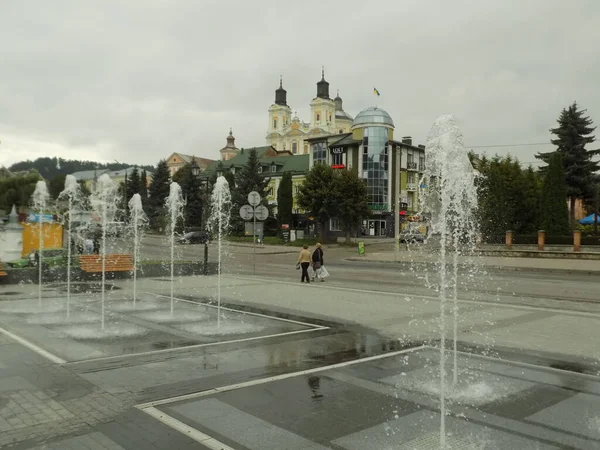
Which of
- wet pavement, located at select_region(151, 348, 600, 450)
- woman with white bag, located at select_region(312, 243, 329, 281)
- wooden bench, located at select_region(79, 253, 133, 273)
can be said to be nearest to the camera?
wet pavement, located at select_region(151, 348, 600, 450)

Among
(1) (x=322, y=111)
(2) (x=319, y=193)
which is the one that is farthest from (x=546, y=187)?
(1) (x=322, y=111)

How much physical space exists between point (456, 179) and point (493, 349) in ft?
11.7

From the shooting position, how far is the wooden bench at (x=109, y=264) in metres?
21.7

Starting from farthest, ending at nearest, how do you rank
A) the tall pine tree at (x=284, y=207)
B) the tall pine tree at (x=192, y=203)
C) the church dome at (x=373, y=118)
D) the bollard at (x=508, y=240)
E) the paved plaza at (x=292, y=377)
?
the tall pine tree at (x=192, y=203) → the church dome at (x=373, y=118) → the tall pine tree at (x=284, y=207) → the bollard at (x=508, y=240) → the paved plaza at (x=292, y=377)

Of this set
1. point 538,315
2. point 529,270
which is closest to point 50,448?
point 538,315

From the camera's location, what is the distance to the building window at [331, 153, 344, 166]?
2722 inches

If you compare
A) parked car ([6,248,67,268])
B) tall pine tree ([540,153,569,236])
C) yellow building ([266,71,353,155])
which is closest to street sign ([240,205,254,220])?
parked car ([6,248,67,268])

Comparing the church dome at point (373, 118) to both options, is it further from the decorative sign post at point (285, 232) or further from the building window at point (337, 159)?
the decorative sign post at point (285, 232)

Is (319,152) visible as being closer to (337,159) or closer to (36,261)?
(337,159)

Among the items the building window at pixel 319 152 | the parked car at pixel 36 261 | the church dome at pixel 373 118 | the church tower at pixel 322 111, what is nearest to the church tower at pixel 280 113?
the church tower at pixel 322 111

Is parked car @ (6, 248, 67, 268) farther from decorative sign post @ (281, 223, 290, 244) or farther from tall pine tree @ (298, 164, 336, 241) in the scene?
decorative sign post @ (281, 223, 290, 244)

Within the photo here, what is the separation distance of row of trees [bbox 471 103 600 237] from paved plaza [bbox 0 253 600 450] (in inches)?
1131

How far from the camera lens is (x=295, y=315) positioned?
41.7 feet

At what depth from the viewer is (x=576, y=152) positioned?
159ft
